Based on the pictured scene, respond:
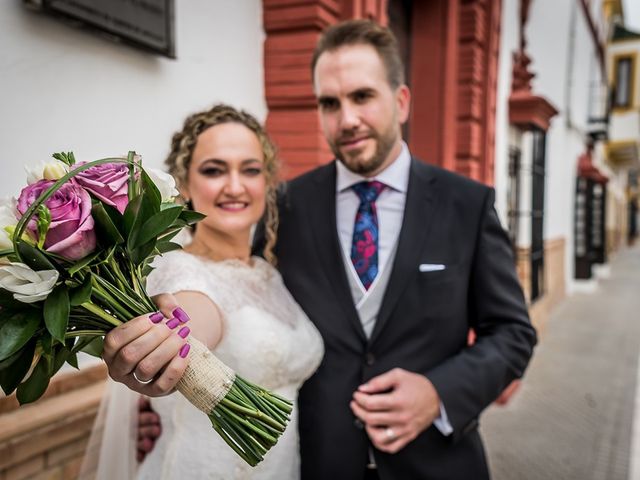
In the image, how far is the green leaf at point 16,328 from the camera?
83cm

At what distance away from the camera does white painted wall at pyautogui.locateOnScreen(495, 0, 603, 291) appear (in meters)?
6.49

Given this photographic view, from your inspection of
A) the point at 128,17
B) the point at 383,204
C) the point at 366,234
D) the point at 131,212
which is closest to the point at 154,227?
the point at 131,212

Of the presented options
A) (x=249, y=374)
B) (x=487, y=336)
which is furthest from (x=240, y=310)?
(x=487, y=336)

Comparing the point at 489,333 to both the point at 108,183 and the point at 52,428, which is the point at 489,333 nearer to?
the point at 108,183

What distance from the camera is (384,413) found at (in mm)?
1593

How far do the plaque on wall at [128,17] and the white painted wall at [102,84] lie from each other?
8 cm

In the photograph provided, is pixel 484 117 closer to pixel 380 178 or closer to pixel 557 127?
pixel 380 178

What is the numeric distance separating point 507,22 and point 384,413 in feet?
20.2

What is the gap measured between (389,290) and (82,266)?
113cm

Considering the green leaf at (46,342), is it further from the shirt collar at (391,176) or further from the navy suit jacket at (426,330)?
the shirt collar at (391,176)

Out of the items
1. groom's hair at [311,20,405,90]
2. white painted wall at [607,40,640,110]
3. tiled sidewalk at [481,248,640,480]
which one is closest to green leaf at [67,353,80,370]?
groom's hair at [311,20,405,90]

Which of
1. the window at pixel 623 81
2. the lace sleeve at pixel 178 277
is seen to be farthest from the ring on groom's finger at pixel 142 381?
the window at pixel 623 81

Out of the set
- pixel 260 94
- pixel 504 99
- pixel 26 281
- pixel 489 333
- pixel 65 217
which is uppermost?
pixel 504 99

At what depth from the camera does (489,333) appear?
1.91 metres
